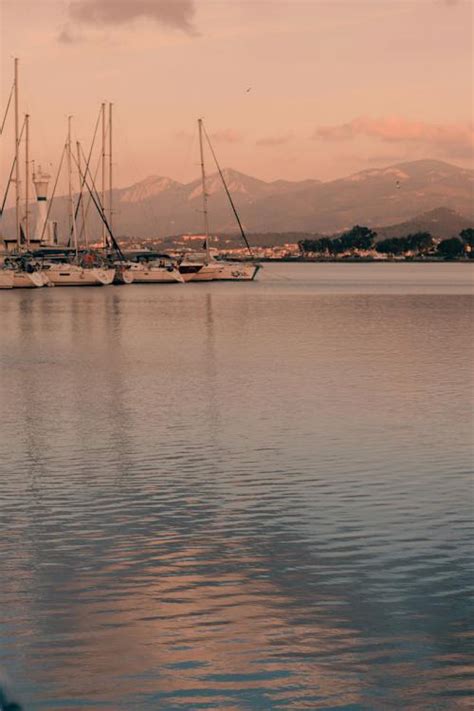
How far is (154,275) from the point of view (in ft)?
515

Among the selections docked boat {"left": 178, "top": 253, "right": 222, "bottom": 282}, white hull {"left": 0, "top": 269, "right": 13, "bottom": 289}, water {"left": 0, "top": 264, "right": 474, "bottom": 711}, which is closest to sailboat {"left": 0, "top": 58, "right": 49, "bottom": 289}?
white hull {"left": 0, "top": 269, "right": 13, "bottom": 289}

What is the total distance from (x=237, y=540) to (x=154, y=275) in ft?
461

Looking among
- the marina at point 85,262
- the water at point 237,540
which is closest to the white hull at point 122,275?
the marina at point 85,262

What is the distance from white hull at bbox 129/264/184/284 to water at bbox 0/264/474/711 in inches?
4390

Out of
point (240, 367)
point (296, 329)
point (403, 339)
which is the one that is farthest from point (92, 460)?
point (296, 329)

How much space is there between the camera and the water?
11648 millimetres

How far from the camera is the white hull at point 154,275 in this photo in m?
155

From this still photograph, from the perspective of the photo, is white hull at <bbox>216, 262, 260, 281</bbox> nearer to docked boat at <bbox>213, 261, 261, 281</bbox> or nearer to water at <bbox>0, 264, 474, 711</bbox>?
docked boat at <bbox>213, 261, 261, 281</bbox>

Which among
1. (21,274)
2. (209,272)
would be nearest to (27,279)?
(21,274)

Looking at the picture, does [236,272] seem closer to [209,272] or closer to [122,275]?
[209,272]

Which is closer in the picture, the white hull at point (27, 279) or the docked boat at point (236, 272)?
the white hull at point (27, 279)

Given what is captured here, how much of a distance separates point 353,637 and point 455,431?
54.7 feet

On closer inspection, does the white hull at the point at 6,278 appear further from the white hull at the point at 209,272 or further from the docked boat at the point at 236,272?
the docked boat at the point at 236,272

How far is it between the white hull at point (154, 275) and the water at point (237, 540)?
11151 cm
